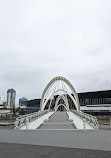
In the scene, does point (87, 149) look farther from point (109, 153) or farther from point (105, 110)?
point (105, 110)

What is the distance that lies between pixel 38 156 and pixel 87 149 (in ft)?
6.57

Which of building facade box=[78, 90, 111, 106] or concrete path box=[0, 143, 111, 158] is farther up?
building facade box=[78, 90, 111, 106]

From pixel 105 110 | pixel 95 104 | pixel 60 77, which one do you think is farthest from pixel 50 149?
pixel 95 104

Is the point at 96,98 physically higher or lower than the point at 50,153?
higher

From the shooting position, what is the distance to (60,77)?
183 feet

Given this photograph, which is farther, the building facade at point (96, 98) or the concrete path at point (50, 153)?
the building facade at point (96, 98)

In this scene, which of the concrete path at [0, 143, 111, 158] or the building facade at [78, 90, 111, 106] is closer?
the concrete path at [0, 143, 111, 158]

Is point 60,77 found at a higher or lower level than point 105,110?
→ higher

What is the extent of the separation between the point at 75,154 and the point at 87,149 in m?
0.84

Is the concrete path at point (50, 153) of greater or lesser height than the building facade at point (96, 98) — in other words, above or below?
below

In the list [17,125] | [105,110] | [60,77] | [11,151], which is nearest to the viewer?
[11,151]

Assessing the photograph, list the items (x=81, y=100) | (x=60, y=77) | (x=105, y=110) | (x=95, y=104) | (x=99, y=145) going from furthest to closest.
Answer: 1. (x=81, y=100)
2. (x=95, y=104)
3. (x=105, y=110)
4. (x=60, y=77)
5. (x=99, y=145)

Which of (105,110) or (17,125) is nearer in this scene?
(17,125)

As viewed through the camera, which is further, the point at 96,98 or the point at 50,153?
the point at 96,98
